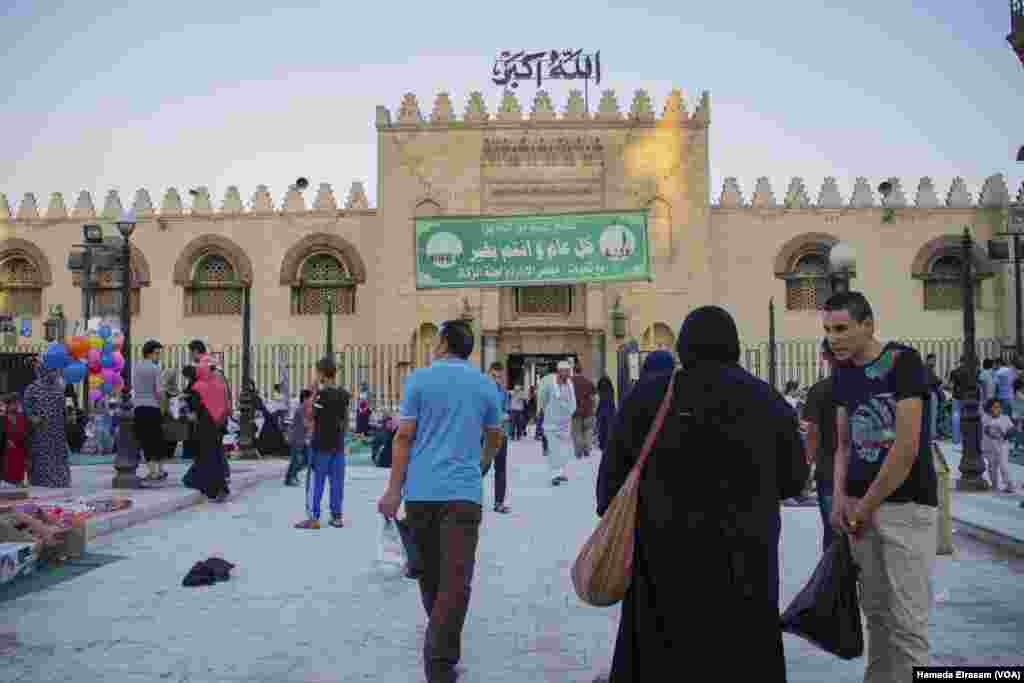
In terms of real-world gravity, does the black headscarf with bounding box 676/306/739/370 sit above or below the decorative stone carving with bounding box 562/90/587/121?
below

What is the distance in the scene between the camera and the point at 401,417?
Result: 4.70 m

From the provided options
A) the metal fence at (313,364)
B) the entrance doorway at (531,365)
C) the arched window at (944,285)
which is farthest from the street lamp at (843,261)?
the arched window at (944,285)

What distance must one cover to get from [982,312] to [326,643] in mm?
27446

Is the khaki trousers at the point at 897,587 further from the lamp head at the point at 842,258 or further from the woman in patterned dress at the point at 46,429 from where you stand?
the woman in patterned dress at the point at 46,429

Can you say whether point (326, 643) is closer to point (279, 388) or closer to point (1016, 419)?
point (1016, 419)

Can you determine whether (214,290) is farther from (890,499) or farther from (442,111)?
(890,499)

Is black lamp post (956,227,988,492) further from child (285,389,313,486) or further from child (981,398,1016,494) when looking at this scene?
child (285,389,313,486)

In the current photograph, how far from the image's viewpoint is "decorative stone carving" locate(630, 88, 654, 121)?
2788 cm

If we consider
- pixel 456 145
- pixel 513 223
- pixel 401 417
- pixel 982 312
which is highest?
pixel 456 145

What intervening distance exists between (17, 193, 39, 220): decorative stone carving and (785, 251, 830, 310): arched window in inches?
924

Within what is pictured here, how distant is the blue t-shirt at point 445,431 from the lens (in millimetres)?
4551

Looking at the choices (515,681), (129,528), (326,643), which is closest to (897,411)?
(515,681)

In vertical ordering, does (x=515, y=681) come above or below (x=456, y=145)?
below

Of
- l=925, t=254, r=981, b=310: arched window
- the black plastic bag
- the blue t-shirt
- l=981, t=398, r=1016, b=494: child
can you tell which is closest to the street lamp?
l=981, t=398, r=1016, b=494: child
